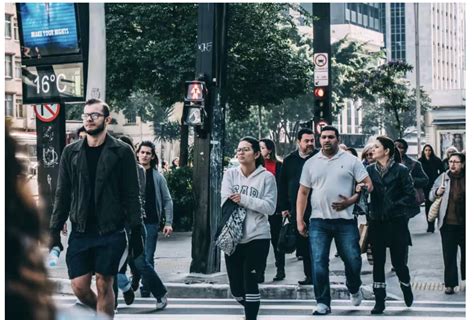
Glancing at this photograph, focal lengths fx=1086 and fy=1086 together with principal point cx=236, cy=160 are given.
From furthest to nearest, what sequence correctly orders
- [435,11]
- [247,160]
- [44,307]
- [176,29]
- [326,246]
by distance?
[435,11] → [176,29] → [326,246] → [247,160] → [44,307]

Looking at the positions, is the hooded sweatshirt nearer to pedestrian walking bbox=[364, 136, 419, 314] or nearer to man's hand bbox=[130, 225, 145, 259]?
man's hand bbox=[130, 225, 145, 259]

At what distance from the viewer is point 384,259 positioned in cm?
1010

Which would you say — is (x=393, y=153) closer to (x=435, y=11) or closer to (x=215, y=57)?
(x=215, y=57)

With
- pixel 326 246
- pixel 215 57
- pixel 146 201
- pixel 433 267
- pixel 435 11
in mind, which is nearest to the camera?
pixel 326 246

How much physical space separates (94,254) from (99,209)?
A: 0.31 meters

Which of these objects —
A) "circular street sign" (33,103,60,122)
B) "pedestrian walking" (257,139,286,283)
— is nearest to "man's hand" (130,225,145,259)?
"pedestrian walking" (257,139,286,283)

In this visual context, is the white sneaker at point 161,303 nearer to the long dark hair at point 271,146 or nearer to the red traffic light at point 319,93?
the long dark hair at point 271,146

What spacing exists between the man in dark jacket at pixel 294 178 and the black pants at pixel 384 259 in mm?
1547

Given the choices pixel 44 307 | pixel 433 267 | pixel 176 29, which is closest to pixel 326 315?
pixel 433 267

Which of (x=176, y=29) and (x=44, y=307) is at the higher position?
(x=176, y=29)

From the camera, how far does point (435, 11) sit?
143 metres

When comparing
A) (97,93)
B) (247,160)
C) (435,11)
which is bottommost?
(247,160)

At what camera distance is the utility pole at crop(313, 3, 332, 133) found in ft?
66.0

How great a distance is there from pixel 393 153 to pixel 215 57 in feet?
9.80
